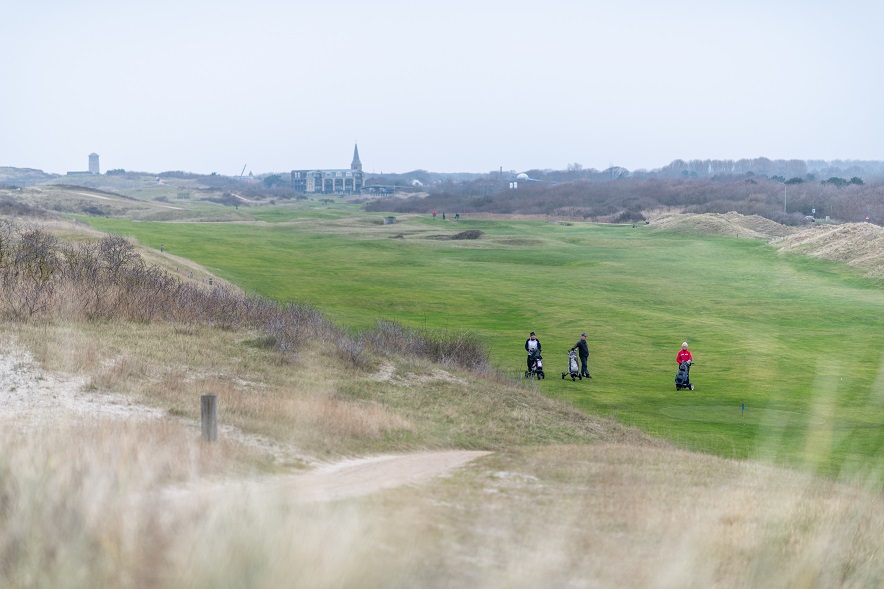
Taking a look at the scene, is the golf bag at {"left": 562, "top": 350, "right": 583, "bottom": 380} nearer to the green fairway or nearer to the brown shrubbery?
the green fairway

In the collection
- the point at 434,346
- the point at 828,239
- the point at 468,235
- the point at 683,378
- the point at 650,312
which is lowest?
the point at 650,312

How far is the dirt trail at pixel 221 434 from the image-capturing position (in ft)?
43.9

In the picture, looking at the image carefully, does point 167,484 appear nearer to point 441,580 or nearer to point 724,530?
point 441,580

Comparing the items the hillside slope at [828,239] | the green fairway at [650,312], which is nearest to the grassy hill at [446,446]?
the green fairway at [650,312]

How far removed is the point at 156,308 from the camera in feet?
100

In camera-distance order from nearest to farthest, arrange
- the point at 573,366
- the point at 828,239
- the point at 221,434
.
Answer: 1. the point at 221,434
2. the point at 573,366
3. the point at 828,239

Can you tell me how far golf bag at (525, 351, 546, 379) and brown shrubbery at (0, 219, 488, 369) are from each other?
1627 millimetres

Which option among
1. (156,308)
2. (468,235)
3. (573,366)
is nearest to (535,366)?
(573,366)

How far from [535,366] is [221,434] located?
61.8 ft

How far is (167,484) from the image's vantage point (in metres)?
12.5

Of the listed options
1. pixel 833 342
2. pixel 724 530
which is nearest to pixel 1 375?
pixel 724 530

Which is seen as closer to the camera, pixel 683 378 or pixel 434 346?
pixel 683 378

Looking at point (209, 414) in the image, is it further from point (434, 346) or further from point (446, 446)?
point (434, 346)

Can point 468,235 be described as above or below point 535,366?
above
